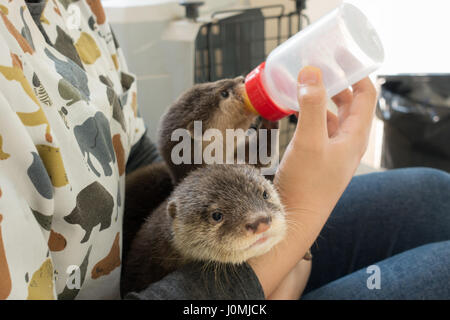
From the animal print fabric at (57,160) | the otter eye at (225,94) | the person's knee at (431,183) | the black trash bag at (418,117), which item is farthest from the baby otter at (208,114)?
the black trash bag at (418,117)

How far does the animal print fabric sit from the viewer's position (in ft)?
1.34

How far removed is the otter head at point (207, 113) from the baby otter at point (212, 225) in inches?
4.9

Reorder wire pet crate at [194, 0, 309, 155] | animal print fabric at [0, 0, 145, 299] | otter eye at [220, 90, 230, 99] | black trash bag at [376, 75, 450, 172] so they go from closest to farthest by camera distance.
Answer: animal print fabric at [0, 0, 145, 299] < otter eye at [220, 90, 230, 99] < wire pet crate at [194, 0, 309, 155] < black trash bag at [376, 75, 450, 172]

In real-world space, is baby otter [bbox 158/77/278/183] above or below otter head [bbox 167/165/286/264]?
above

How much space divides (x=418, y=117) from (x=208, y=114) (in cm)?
120

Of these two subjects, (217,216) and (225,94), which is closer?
(217,216)

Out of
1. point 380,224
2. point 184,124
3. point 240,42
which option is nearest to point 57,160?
point 184,124

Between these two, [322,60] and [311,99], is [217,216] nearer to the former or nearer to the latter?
[311,99]

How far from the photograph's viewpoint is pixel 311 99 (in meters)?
0.61

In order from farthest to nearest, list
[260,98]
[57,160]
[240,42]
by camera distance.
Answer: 1. [240,42]
2. [260,98]
3. [57,160]

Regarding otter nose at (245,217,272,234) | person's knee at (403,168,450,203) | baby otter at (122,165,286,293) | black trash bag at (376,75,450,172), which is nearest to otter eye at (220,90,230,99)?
baby otter at (122,165,286,293)

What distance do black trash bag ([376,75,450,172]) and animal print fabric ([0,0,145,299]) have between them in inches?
53.0

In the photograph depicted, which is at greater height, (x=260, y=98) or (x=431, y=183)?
(x=260, y=98)

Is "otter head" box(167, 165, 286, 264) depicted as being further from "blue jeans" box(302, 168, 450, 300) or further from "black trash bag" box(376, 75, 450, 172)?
"black trash bag" box(376, 75, 450, 172)
